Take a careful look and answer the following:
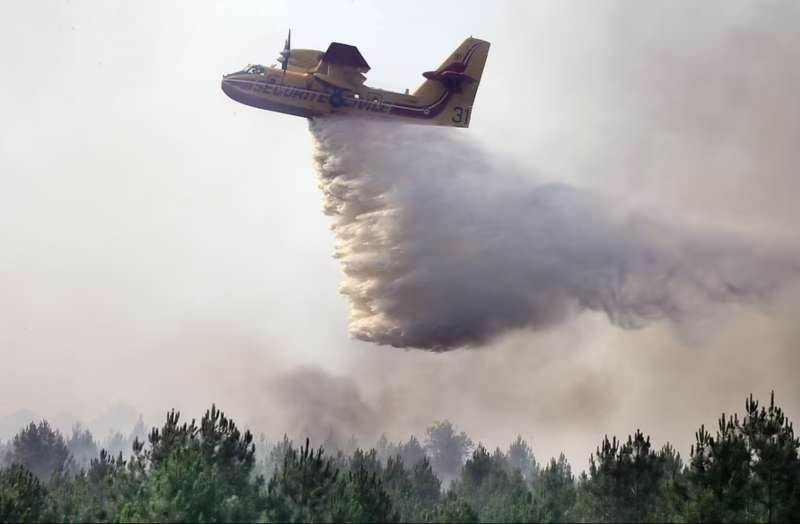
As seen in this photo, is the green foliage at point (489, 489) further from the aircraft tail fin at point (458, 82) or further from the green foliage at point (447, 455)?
the green foliage at point (447, 455)

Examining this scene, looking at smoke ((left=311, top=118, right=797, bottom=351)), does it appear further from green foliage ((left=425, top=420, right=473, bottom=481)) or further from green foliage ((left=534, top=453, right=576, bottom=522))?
green foliage ((left=425, top=420, right=473, bottom=481))

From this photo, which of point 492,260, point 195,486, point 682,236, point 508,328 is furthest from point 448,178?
point 195,486

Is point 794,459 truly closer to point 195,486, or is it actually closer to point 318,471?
point 318,471

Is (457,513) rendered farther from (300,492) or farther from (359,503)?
(300,492)

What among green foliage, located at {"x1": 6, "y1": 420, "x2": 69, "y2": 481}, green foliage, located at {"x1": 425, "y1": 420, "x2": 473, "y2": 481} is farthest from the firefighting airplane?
green foliage, located at {"x1": 425, "y1": 420, "x2": 473, "y2": 481}

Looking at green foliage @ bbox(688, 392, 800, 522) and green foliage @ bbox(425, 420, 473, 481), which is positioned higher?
green foliage @ bbox(425, 420, 473, 481)

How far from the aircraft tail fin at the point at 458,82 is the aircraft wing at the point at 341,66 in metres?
4.99

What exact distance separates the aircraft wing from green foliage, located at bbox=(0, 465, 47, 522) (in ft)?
92.6

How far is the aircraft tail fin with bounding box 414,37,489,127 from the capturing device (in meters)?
58.8

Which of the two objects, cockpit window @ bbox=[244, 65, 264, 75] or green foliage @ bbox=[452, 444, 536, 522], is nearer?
cockpit window @ bbox=[244, 65, 264, 75]

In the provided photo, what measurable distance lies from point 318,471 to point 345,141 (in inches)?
801

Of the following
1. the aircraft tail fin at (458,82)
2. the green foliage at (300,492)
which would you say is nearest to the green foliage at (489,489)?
the green foliage at (300,492)

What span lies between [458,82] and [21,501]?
35686 millimetres

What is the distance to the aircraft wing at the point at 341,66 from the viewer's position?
54281mm
